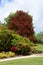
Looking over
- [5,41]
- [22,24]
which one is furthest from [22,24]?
[5,41]

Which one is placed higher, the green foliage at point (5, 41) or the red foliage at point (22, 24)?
the red foliage at point (22, 24)

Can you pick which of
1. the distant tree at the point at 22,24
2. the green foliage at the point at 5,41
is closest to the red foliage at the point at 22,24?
the distant tree at the point at 22,24

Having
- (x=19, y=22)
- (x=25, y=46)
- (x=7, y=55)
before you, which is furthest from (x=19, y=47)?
(x=19, y=22)

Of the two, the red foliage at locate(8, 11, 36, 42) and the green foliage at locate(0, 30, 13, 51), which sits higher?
the red foliage at locate(8, 11, 36, 42)

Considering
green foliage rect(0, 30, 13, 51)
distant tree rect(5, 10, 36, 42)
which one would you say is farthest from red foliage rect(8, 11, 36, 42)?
green foliage rect(0, 30, 13, 51)

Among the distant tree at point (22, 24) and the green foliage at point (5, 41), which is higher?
the distant tree at point (22, 24)

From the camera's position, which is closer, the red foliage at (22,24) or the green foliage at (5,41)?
the green foliage at (5,41)

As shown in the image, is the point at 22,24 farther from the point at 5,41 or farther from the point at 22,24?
the point at 5,41

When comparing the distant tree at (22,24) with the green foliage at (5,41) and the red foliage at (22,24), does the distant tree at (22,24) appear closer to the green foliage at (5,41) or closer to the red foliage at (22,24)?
the red foliage at (22,24)

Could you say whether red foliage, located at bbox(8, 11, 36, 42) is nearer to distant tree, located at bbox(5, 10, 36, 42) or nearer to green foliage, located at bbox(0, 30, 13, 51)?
distant tree, located at bbox(5, 10, 36, 42)

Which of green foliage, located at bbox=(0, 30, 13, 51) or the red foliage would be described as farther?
the red foliage

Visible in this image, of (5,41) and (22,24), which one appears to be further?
(22,24)

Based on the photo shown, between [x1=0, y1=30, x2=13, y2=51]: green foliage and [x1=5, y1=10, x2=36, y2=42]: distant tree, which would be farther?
[x1=5, y1=10, x2=36, y2=42]: distant tree

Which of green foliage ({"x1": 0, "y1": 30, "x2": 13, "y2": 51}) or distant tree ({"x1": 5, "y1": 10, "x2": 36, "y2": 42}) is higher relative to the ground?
distant tree ({"x1": 5, "y1": 10, "x2": 36, "y2": 42})
